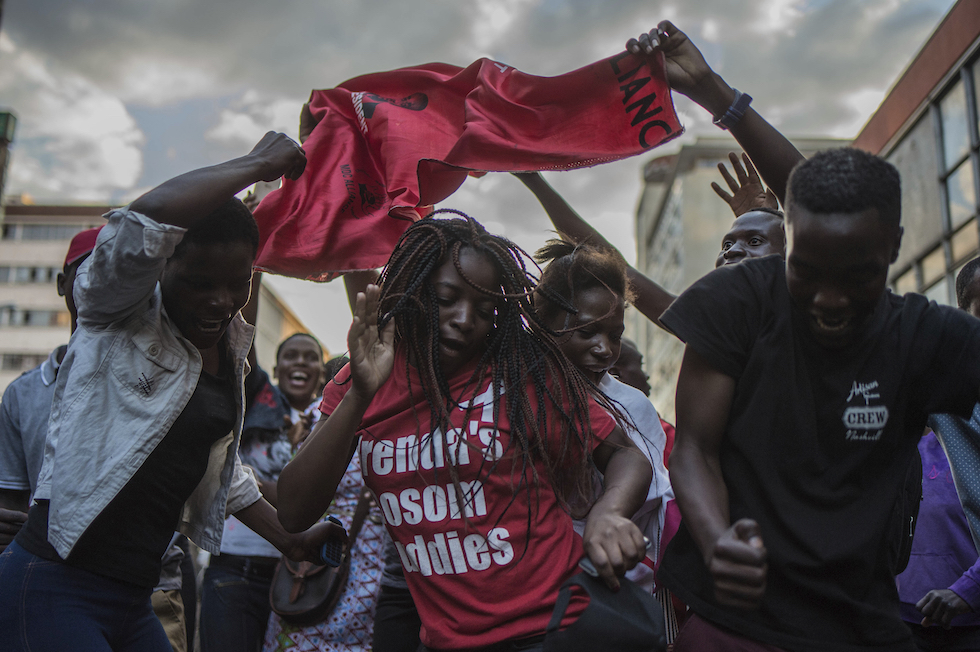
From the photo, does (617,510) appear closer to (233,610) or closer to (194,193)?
(194,193)

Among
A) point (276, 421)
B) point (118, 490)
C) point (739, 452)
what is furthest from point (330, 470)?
point (276, 421)

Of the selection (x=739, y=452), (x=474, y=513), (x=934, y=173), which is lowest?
(x=474, y=513)


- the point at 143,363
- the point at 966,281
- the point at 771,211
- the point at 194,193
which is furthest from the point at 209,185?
the point at 966,281

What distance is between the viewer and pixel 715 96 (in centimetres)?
307

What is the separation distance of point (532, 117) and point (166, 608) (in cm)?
293

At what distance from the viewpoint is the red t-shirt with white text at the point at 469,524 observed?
2.08m

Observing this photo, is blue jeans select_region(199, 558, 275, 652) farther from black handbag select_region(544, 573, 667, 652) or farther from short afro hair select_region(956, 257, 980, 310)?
short afro hair select_region(956, 257, 980, 310)

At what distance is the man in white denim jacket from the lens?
2236 millimetres

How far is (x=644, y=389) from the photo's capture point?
4406 millimetres

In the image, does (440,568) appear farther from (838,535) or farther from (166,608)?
(166,608)

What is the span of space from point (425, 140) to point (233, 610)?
2.51 meters

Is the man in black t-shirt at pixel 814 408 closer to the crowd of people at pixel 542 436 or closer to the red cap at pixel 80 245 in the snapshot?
the crowd of people at pixel 542 436

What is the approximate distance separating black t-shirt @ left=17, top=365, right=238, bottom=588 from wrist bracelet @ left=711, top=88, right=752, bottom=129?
6.89 ft

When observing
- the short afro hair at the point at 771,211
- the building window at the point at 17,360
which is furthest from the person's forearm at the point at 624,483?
the building window at the point at 17,360
